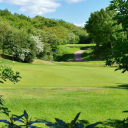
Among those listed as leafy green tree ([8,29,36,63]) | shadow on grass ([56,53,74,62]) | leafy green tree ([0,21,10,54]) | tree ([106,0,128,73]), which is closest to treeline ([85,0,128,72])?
tree ([106,0,128,73])

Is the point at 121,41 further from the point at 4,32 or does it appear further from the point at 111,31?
the point at 4,32

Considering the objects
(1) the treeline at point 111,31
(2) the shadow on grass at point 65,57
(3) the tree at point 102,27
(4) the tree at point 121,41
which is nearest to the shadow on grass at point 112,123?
(1) the treeline at point 111,31

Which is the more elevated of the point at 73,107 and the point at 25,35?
the point at 25,35

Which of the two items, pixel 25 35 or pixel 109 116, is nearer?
pixel 109 116

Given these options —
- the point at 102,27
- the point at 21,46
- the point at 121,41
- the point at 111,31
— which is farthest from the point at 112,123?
the point at 102,27

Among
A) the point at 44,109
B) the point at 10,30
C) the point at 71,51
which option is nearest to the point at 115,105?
the point at 44,109

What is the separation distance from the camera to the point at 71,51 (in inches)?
2258

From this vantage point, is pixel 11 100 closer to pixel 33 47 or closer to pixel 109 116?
pixel 109 116

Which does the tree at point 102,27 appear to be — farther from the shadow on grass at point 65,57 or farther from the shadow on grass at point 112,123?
the shadow on grass at point 112,123

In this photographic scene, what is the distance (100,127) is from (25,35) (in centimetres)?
3467

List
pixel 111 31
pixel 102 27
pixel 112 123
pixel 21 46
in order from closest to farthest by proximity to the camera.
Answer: pixel 112 123 < pixel 21 46 < pixel 111 31 < pixel 102 27

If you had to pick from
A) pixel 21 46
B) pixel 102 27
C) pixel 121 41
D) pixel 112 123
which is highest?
pixel 102 27

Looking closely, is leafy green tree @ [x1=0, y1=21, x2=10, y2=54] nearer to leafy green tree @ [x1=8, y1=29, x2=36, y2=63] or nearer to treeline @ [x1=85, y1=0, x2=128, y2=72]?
leafy green tree @ [x1=8, y1=29, x2=36, y2=63]

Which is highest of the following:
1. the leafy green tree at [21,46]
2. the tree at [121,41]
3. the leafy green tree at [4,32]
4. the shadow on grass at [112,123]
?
the leafy green tree at [4,32]
